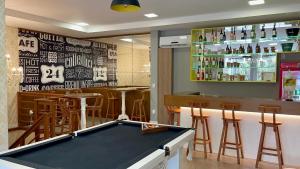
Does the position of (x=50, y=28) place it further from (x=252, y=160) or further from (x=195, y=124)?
(x=252, y=160)

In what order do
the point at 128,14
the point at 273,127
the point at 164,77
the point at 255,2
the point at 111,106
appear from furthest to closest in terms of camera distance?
1. the point at 111,106
2. the point at 164,77
3. the point at 128,14
4. the point at 255,2
5. the point at 273,127

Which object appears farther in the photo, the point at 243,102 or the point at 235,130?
the point at 235,130

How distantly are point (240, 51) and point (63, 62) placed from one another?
545 centimetres

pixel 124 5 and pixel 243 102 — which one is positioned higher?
pixel 124 5

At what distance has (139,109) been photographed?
7953 millimetres

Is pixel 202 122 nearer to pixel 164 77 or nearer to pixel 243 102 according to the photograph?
pixel 243 102

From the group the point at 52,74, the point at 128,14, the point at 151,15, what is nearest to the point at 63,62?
the point at 52,74

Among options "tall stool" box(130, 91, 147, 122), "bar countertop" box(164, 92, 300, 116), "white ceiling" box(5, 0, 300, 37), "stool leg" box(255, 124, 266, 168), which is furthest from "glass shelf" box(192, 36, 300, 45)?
"tall stool" box(130, 91, 147, 122)

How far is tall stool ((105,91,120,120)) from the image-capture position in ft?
27.7

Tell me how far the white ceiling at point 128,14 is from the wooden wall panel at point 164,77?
0.77m

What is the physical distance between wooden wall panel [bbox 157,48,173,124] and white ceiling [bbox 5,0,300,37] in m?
0.77

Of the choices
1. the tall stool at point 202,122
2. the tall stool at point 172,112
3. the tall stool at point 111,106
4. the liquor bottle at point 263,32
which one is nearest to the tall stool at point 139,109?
the tall stool at point 111,106

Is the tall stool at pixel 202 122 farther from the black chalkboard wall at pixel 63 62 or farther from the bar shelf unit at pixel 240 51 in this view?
the black chalkboard wall at pixel 63 62

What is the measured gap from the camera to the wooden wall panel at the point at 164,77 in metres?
7.11
